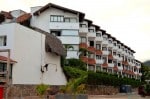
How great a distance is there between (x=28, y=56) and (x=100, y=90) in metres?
30.0

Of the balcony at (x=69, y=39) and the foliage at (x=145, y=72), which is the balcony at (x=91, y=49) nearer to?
the balcony at (x=69, y=39)

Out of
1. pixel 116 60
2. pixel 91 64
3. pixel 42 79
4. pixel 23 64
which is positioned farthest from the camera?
pixel 116 60

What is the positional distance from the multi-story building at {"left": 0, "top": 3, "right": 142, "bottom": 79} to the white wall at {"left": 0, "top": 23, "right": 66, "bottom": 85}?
2149 cm

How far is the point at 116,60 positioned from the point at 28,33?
71234mm

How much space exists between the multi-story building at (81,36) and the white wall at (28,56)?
21490mm

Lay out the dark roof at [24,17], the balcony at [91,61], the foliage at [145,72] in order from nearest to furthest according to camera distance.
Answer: the dark roof at [24,17]
the balcony at [91,61]
the foliage at [145,72]

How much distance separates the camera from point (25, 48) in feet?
164

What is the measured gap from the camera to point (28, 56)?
50656 mm

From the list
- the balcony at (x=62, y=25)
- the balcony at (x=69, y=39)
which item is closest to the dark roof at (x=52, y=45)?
the balcony at (x=69, y=39)

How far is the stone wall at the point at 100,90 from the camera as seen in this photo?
2822 inches

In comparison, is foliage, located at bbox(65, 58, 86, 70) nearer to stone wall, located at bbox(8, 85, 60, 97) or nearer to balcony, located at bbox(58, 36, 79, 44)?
balcony, located at bbox(58, 36, 79, 44)

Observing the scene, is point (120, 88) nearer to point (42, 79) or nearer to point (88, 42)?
point (88, 42)

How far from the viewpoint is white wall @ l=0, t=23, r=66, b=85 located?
4747 centimetres

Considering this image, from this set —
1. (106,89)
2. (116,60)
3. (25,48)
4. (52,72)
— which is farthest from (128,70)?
(25,48)
